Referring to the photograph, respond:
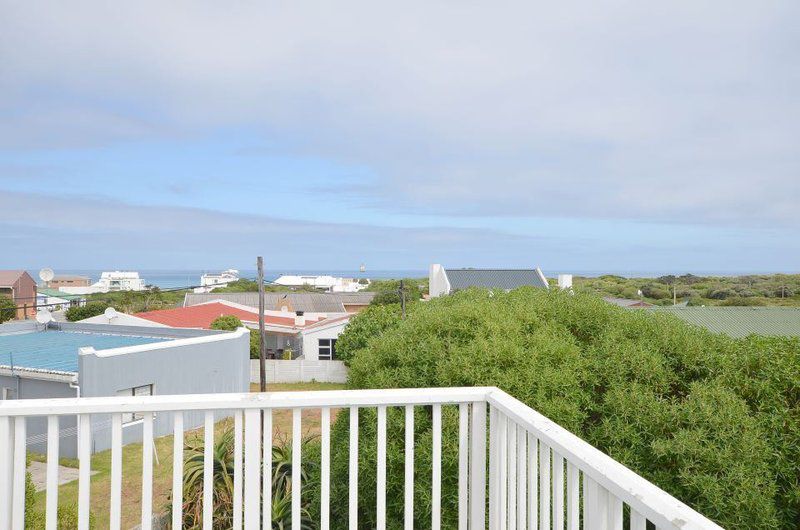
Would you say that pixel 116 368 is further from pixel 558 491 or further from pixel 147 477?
pixel 558 491

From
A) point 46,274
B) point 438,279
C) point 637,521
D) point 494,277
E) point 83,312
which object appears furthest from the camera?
point 83,312

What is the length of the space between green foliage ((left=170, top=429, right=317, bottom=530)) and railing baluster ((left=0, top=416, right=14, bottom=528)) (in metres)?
2.36

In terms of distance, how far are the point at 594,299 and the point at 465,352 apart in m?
0.98

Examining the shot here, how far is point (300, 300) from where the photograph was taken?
3822cm

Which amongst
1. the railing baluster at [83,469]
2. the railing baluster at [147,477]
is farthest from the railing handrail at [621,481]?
the railing baluster at [83,469]

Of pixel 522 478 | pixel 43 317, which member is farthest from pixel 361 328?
pixel 522 478

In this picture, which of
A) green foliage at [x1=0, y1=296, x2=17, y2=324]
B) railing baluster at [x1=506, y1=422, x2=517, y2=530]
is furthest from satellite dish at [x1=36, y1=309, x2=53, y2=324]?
railing baluster at [x1=506, y1=422, x2=517, y2=530]

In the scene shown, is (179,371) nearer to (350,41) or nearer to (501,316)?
(350,41)

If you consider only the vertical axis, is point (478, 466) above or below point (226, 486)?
above

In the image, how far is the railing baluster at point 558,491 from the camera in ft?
4.18

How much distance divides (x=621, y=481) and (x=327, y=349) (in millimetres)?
23705

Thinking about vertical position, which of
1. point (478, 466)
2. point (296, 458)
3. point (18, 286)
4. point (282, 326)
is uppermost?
point (296, 458)

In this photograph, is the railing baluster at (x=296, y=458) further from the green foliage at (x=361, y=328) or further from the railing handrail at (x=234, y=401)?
the green foliage at (x=361, y=328)

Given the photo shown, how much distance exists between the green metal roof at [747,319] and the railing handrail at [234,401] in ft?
30.5
